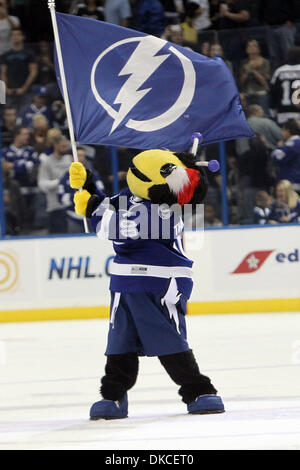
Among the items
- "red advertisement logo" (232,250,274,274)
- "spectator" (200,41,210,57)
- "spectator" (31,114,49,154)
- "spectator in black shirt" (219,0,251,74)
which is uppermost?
"spectator in black shirt" (219,0,251,74)

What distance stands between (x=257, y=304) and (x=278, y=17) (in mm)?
3638

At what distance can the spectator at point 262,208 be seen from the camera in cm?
1250

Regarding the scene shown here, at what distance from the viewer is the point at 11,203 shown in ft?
41.8

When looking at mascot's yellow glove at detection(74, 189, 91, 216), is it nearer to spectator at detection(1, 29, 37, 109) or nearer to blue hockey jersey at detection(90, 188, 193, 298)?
blue hockey jersey at detection(90, 188, 193, 298)

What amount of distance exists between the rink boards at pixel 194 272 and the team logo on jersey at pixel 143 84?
17.4 feet

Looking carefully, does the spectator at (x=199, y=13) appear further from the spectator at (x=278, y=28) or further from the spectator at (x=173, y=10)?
the spectator at (x=278, y=28)

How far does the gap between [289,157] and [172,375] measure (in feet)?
21.9

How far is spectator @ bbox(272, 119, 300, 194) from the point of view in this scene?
12.4 metres

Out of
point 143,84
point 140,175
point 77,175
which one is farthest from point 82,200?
point 143,84

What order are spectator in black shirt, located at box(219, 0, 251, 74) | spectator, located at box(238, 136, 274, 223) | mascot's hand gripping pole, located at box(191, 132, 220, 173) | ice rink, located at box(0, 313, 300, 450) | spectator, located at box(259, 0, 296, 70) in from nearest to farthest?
ice rink, located at box(0, 313, 300, 450), mascot's hand gripping pole, located at box(191, 132, 220, 173), spectator, located at box(238, 136, 274, 223), spectator, located at box(259, 0, 296, 70), spectator in black shirt, located at box(219, 0, 251, 74)

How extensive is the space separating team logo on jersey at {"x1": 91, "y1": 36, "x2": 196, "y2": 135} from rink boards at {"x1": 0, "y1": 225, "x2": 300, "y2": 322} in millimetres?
5307

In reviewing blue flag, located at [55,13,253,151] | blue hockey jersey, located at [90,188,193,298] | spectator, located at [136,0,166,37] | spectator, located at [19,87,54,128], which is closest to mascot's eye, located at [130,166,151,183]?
blue hockey jersey, located at [90,188,193,298]
